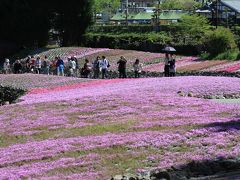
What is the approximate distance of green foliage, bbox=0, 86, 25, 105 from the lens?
1084 inches

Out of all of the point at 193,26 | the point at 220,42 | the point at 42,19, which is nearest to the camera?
the point at 220,42

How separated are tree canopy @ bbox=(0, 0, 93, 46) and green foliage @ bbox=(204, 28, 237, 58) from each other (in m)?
21.5

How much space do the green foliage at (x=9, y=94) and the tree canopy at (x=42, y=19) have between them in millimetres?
42094

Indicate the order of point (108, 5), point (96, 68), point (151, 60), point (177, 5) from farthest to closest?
point (108, 5), point (177, 5), point (151, 60), point (96, 68)

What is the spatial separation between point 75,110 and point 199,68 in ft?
86.2

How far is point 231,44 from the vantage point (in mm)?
54438

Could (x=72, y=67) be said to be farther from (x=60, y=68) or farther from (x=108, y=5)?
(x=108, y=5)

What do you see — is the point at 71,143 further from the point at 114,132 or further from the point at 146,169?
the point at 146,169

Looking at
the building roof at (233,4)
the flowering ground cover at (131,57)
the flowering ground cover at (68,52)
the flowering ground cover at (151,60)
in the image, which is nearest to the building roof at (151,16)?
the building roof at (233,4)

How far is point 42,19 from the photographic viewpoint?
7081cm

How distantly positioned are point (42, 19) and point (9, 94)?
4397cm

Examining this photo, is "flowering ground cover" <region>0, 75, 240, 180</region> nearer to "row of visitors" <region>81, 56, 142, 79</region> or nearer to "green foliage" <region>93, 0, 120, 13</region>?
"row of visitors" <region>81, 56, 142, 79</region>

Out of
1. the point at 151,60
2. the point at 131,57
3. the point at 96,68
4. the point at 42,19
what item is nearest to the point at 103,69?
the point at 96,68

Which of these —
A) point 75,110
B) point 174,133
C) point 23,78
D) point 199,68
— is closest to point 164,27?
point 199,68
